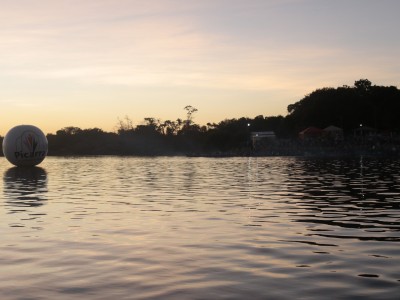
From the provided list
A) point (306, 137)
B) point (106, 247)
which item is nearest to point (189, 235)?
point (106, 247)

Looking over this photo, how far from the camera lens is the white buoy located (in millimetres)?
56188

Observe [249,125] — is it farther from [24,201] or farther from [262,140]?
[24,201]

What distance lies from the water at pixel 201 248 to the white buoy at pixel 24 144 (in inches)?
1343

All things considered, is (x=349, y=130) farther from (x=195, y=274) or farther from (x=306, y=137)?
(x=195, y=274)

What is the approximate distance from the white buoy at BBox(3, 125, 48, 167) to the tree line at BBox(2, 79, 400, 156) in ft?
198

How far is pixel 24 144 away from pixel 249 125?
301ft

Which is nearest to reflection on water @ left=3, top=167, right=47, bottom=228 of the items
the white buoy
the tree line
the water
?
the water

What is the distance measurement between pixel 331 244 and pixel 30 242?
275 inches

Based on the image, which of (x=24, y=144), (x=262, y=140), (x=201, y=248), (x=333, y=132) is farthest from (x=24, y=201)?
(x=262, y=140)

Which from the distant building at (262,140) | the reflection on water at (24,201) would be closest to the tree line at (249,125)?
the distant building at (262,140)

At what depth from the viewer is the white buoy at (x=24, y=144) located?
184ft

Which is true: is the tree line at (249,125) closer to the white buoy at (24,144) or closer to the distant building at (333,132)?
the distant building at (333,132)

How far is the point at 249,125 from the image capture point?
143 m

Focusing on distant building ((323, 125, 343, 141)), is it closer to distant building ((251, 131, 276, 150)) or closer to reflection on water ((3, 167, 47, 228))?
distant building ((251, 131, 276, 150))
